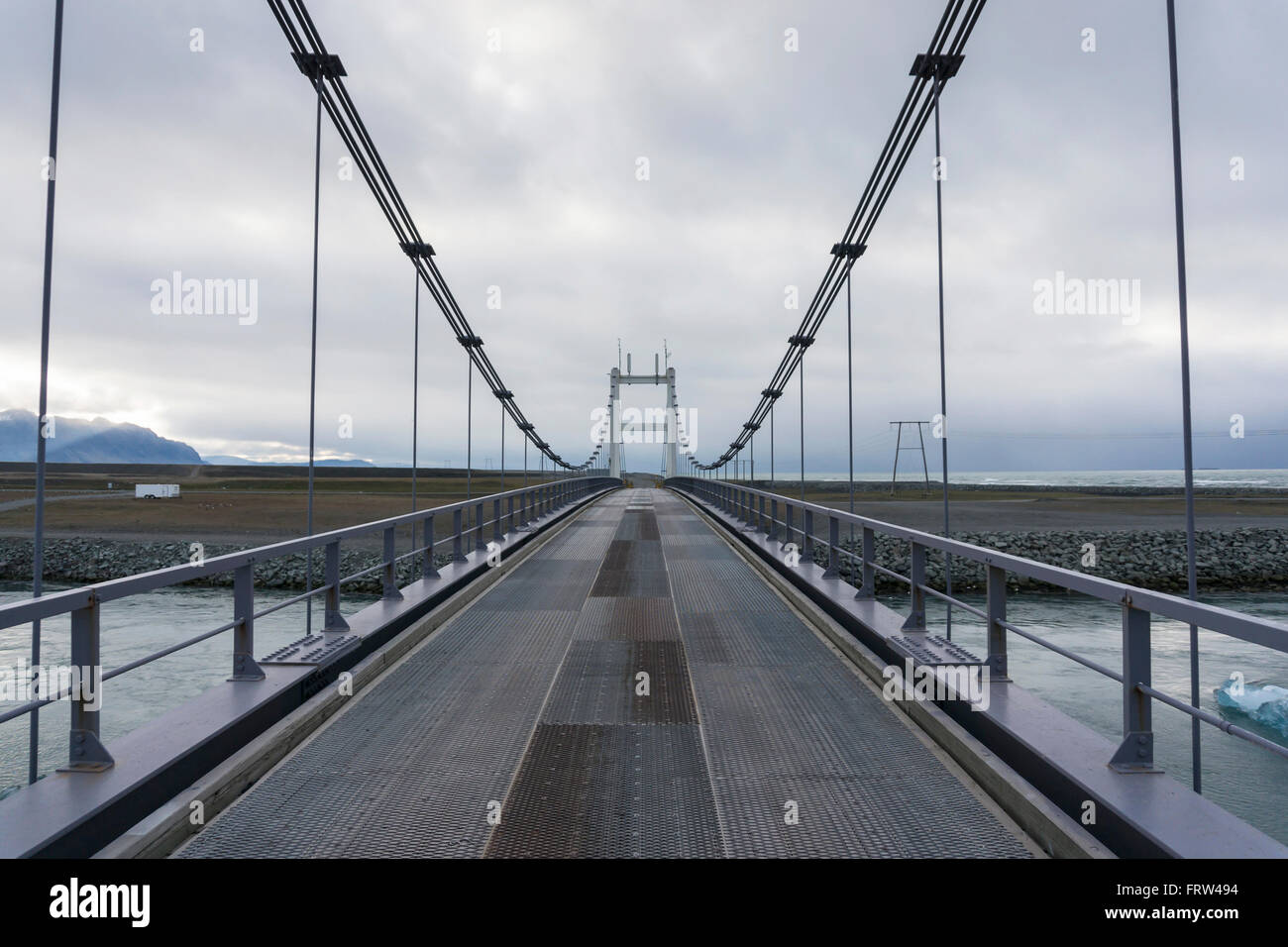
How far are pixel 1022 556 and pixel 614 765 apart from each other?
884 inches

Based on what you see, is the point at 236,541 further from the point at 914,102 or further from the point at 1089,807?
the point at 1089,807

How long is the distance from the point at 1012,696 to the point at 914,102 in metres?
9.23

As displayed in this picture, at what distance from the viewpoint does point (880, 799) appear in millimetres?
3486

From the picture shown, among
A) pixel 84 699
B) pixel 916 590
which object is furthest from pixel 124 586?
pixel 916 590

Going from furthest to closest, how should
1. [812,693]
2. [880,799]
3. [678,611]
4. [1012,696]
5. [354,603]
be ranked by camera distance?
1. [354,603]
2. [678,611]
3. [812,693]
4. [1012,696]
5. [880,799]

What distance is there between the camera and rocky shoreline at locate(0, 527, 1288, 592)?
2306 centimetres

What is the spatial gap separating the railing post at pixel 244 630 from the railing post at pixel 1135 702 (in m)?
4.16

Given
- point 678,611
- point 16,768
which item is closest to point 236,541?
point 16,768

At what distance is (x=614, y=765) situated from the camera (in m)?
3.92

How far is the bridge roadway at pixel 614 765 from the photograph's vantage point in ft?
10.2

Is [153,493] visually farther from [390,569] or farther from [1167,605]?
[1167,605]

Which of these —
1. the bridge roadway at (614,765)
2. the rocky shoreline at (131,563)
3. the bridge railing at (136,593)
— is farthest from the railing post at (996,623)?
the rocky shoreline at (131,563)

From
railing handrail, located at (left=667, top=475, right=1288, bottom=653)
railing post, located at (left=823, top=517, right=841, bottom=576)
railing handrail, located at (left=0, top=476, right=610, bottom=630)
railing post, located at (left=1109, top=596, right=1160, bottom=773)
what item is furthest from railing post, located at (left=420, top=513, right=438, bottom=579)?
railing post, located at (left=1109, top=596, right=1160, bottom=773)

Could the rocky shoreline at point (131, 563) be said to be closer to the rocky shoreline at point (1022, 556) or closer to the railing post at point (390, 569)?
the rocky shoreline at point (1022, 556)
